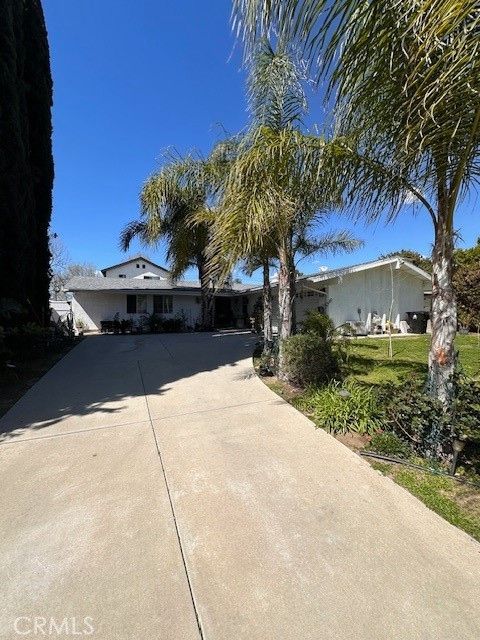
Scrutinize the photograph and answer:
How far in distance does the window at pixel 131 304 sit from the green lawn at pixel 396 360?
50.4ft

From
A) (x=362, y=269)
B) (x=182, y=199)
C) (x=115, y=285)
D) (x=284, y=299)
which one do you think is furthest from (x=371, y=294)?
(x=115, y=285)

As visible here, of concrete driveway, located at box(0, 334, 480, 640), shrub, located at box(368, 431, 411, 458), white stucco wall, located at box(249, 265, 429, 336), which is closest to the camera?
concrete driveway, located at box(0, 334, 480, 640)

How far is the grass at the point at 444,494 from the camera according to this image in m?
2.74

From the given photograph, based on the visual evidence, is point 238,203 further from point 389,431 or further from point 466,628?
point 466,628

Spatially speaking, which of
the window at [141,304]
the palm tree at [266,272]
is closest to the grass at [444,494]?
the palm tree at [266,272]

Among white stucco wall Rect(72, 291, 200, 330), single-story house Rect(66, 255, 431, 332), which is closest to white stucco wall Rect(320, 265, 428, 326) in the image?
single-story house Rect(66, 255, 431, 332)

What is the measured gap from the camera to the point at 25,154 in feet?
35.3

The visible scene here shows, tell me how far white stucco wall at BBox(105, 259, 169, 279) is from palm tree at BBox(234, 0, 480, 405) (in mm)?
30887

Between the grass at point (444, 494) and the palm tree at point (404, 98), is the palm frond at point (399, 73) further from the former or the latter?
the grass at point (444, 494)

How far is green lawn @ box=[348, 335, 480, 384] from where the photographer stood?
7711 millimetres

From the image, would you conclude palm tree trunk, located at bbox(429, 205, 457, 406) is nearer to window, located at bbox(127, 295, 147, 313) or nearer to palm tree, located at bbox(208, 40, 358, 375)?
palm tree, located at bbox(208, 40, 358, 375)

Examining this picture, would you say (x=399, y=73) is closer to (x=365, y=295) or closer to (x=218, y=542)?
(x=218, y=542)

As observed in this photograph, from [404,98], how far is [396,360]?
7.96 metres

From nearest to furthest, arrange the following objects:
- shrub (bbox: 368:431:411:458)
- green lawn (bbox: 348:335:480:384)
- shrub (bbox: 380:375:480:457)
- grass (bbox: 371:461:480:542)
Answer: grass (bbox: 371:461:480:542) → shrub (bbox: 380:375:480:457) → shrub (bbox: 368:431:411:458) → green lawn (bbox: 348:335:480:384)
